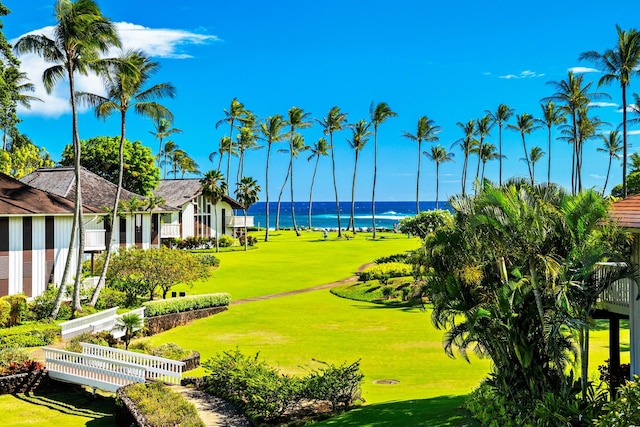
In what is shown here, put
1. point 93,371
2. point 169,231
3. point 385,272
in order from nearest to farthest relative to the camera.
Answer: point 93,371 < point 385,272 < point 169,231

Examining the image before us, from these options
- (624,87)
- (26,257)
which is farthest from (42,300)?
(624,87)

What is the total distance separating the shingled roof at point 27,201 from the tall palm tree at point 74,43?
12.1 ft

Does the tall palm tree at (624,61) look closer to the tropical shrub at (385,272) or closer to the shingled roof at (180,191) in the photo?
the tropical shrub at (385,272)

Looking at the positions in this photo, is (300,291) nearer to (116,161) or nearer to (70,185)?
(70,185)

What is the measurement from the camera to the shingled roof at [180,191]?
67.6m

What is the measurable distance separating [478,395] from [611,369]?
3.43 m

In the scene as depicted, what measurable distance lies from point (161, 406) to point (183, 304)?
15.8 m

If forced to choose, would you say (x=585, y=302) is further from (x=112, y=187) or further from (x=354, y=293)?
(x=112, y=187)

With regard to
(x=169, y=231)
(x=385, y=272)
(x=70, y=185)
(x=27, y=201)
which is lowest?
(x=385, y=272)

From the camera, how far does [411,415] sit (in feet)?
44.7

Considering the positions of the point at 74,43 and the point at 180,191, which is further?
the point at 180,191

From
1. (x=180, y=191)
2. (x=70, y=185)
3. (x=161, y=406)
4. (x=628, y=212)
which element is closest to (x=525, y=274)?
(x=628, y=212)

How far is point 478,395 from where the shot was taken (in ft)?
44.6

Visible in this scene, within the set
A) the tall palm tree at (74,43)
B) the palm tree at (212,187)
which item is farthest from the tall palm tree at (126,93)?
the palm tree at (212,187)
